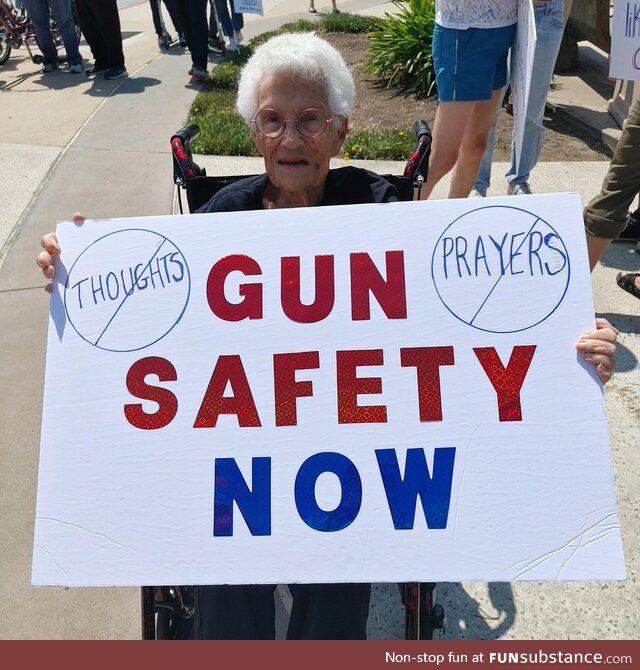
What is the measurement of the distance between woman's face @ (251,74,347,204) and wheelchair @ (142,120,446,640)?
355 millimetres

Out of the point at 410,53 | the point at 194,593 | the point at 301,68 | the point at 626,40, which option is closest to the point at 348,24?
the point at 410,53

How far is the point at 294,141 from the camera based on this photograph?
1.90 m

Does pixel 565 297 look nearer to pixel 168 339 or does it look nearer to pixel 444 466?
pixel 444 466

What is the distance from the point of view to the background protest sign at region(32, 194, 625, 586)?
1.39 metres

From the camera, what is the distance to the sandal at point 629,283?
365 centimetres

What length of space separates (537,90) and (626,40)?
2.25ft

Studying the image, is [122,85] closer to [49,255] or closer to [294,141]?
[294,141]

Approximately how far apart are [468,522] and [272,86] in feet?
4.05

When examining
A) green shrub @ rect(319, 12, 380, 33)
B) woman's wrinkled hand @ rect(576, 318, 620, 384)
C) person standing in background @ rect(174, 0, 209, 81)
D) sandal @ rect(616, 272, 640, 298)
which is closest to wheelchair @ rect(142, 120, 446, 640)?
woman's wrinkled hand @ rect(576, 318, 620, 384)

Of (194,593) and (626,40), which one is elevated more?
(626,40)

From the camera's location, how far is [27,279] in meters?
4.02

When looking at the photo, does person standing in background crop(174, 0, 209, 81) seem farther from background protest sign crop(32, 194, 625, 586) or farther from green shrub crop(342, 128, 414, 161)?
background protest sign crop(32, 194, 625, 586)

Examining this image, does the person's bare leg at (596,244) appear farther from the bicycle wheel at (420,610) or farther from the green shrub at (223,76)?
Result: the green shrub at (223,76)

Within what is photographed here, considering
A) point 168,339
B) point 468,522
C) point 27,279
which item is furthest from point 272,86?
point 27,279
